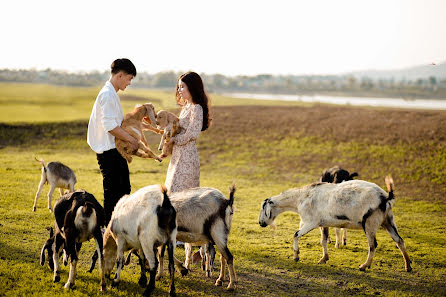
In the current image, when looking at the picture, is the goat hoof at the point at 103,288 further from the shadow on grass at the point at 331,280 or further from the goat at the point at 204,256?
the shadow on grass at the point at 331,280

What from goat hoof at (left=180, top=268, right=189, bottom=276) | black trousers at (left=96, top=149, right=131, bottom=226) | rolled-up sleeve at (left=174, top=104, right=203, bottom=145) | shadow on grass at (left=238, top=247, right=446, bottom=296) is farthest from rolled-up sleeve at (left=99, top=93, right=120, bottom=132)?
shadow on grass at (left=238, top=247, right=446, bottom=296)

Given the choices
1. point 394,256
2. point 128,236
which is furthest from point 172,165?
point 394,256

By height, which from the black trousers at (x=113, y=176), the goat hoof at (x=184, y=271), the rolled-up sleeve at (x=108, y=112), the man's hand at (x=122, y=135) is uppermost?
the rolled-up sleeve at (x=108, y=112)

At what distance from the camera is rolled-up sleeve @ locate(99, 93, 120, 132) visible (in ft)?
23.6

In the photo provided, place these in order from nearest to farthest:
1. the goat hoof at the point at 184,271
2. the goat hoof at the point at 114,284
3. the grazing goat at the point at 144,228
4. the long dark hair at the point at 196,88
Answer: the grazing goat at the point at 144,228
the goat hoof at the point at 114,284
the goat hoof at the point at 184,271
the long dark hair at the point at 196,88

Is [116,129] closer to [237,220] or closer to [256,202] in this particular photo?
[237,220]

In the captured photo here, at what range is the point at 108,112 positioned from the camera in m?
7.23

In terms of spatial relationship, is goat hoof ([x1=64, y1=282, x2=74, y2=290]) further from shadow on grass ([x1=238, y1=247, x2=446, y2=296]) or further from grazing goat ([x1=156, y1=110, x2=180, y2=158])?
shadow on grass ([x1=238, y1=247, x2=446, y2=296])

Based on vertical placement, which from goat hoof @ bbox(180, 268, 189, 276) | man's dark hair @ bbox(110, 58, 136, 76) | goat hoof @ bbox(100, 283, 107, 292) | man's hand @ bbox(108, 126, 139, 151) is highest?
man's dark hair @ bbox(110, 58, 136, 76)

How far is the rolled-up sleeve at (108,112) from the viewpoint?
7.20m

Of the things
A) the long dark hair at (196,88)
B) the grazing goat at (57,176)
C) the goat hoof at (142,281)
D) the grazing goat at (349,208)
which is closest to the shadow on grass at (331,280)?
the grazing goat at (349,208)

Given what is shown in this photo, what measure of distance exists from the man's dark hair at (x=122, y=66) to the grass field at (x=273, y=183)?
3.40 m

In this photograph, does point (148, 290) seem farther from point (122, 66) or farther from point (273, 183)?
point (273, 183)

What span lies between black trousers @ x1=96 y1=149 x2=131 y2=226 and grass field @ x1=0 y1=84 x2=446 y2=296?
128cm
